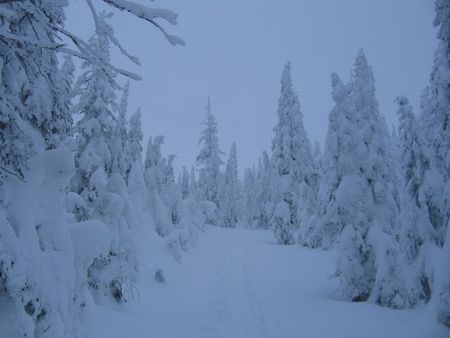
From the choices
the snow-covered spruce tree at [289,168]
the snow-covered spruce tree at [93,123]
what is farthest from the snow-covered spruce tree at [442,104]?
the snow-covered spruce tree at [289,168]

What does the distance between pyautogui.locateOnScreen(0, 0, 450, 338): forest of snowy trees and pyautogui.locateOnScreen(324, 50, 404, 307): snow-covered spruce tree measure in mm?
49

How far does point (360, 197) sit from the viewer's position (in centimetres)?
1490

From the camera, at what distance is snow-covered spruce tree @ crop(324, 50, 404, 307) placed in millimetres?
13711

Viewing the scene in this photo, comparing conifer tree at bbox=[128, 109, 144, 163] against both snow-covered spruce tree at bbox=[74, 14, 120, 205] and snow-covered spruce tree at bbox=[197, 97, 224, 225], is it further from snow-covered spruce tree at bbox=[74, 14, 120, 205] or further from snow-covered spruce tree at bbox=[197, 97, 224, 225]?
snow-covered spruce tree at bbox=[197, 97, 224, 225]

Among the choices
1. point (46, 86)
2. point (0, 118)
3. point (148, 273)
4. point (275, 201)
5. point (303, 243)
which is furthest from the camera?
point (275, 201)

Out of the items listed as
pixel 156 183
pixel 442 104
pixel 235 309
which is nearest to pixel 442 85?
pixel 442 104

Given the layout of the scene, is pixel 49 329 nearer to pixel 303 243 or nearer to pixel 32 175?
pixel 32 175

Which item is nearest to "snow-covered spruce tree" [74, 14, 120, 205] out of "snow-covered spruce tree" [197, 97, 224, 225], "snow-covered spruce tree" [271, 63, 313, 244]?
"snow-covered spruce tree" [271, 63, 313, 244]

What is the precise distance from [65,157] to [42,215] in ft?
2.38

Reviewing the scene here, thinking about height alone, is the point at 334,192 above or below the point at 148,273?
above

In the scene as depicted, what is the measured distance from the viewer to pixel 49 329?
4.08 m

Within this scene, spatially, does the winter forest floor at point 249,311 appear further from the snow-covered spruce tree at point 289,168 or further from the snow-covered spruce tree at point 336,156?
the snow-covered spruce tree at point 289,168

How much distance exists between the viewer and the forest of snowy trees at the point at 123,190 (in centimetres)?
394

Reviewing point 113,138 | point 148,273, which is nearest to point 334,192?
point 148,273
